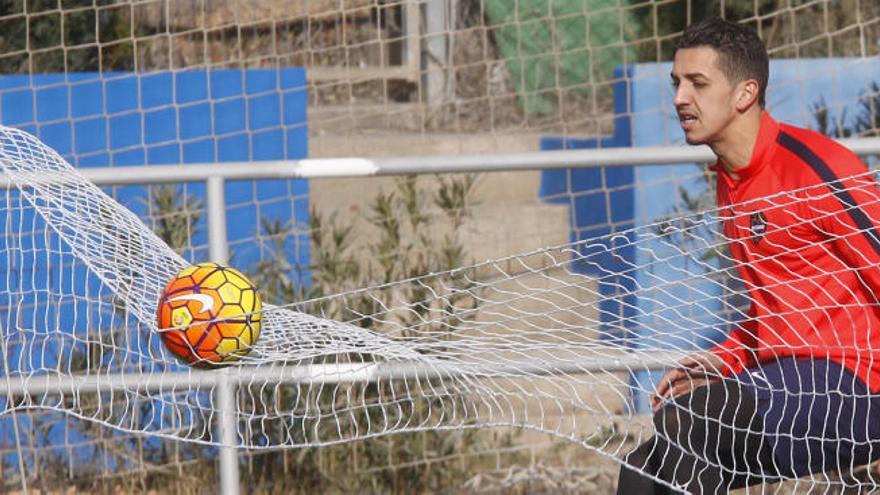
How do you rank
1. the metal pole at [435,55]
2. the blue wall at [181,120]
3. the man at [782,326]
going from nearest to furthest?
the man at [782,326], the blue wall at [181,120], the metal pole at [435,55]

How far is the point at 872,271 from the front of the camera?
389 cm

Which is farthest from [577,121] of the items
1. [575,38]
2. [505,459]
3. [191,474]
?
[191,474]

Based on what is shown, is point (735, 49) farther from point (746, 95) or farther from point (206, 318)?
point (206, 318)

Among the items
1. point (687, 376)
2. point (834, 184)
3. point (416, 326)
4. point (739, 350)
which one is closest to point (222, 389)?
point (416, 326)

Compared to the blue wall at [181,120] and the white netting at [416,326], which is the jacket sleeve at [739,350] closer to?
the white netting at [416,326]

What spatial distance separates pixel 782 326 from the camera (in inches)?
164

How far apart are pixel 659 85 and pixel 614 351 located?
314cm

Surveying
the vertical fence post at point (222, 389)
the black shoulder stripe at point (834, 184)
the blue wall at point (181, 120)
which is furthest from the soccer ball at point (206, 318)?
the blue wall at point (181, 120)

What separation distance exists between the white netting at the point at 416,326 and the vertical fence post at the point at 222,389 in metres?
0.06

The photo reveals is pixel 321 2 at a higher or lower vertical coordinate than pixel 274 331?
higher

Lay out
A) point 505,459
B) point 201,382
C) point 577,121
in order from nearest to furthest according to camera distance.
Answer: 1. point 201,382
2. point 505,459
3. point 577,121

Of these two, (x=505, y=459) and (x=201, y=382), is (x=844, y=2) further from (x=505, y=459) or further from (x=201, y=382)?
(x=201, y=382)

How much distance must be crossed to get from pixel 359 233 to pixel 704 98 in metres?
3.23

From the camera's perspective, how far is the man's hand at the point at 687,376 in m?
4.24
